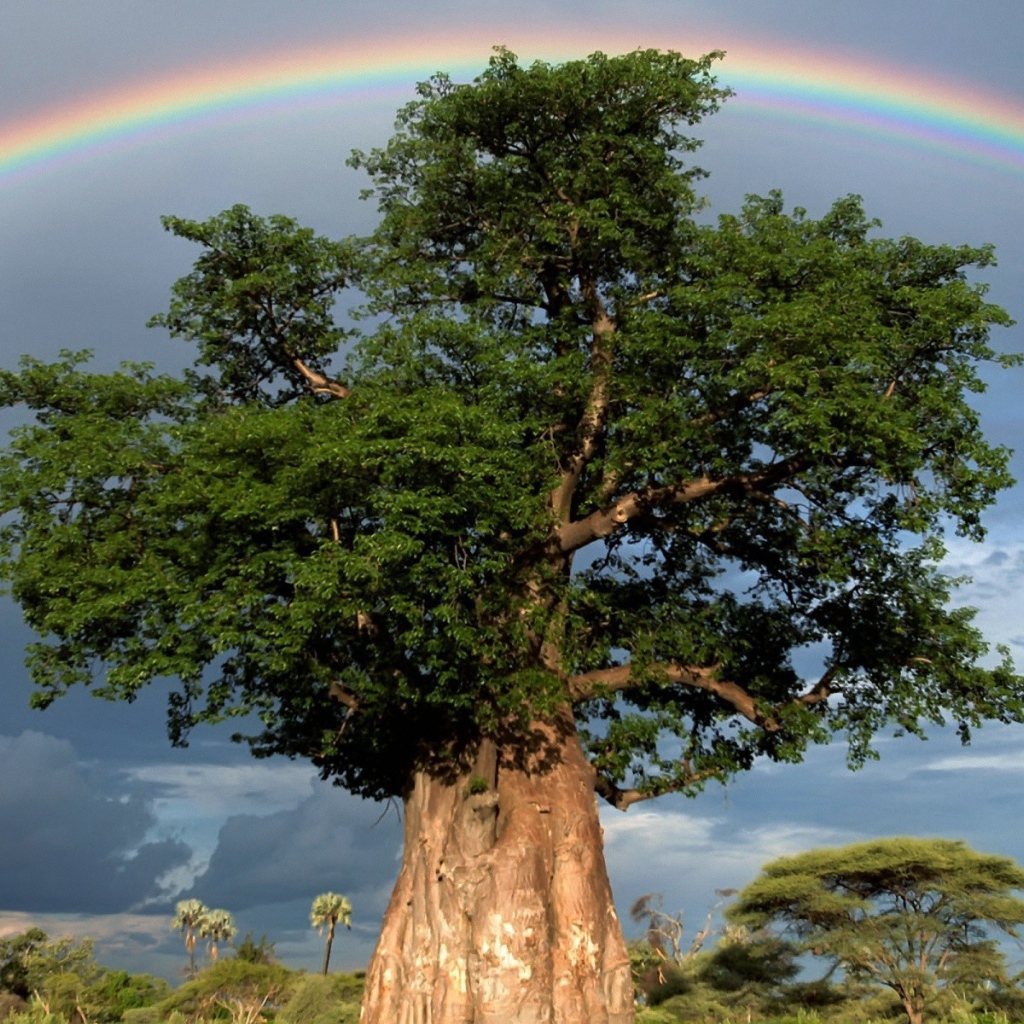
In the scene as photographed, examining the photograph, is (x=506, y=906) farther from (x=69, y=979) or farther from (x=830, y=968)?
(x=69, y=979)

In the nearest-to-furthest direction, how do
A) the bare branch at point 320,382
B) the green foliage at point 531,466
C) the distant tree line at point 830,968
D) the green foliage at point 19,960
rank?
the green foliage at point 531,466 → the bare branch at point 320,382 → the distant tree line at point 830,968 → the green foliage at point 19,960

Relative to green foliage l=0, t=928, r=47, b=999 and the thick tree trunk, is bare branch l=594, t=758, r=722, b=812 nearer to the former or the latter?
the thick tree trunk

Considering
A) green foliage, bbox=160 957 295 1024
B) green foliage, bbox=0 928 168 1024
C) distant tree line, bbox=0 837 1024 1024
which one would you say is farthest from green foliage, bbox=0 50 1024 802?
green foliage, bbox=0 928 168 1024

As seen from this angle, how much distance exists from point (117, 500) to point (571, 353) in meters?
7.31

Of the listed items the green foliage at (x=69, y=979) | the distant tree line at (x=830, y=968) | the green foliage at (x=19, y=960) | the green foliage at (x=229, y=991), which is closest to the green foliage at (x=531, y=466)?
the distant tree line at (x=830, y=968)

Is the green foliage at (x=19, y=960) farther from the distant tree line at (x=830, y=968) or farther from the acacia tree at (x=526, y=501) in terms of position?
the acacia tree at (x=526, y=501)

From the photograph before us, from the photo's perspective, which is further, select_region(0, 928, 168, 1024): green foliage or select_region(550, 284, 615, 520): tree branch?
select_region(0, 928, 168, 1024): green foliage

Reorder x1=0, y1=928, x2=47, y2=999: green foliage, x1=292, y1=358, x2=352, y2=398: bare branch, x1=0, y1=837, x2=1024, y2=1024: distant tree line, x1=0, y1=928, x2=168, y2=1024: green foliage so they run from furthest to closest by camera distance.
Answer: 1. x1=0, y1=928, x2=47, y2=999: green foliage
2. x1=0, y1=928, x2=168, y2=1024: green foliage
3. x1=0, y1=837, x2=1024, y2=1024: distant tree line
4. x1=292, y1=358, x2=352, y2=398: bare branch

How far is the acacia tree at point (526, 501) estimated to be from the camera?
1525 centimetres

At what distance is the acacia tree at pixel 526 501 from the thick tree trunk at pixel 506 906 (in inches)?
1.9

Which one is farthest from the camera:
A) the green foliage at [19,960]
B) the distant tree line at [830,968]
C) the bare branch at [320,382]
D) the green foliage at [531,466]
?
the green foliage at [19,960]

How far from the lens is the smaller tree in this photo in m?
30.7

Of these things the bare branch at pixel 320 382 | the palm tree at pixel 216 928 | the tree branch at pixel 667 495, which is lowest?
the palm tree at pixel 216 928

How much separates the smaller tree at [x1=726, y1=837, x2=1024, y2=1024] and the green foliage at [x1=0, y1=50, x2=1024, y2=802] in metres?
14.4
